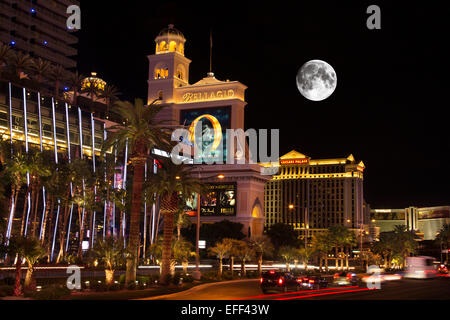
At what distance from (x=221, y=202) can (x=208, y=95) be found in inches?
1120

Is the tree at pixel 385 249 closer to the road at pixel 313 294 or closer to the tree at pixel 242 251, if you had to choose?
the tree at pixel 242 251

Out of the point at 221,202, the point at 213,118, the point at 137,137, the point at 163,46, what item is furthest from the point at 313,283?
the point at 163,46

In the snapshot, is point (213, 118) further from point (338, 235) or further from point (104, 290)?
point (104, 290)

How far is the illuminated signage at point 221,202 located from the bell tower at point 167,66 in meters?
28.4

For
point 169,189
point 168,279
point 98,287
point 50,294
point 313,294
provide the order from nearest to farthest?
point 50,294
point 98,287
point 313,294
point 168,279
point 169,189

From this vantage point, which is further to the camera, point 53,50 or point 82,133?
point 53,50

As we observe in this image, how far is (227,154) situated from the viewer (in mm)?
135750

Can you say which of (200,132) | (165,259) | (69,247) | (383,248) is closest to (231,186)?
(200,132)

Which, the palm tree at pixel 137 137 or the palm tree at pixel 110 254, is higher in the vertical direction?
the palm tree at pixel 137 137

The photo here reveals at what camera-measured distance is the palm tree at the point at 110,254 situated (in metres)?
35.9

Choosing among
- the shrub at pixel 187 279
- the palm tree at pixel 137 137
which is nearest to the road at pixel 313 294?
the shrub at pixel 187 279

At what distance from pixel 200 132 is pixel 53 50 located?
147 feet

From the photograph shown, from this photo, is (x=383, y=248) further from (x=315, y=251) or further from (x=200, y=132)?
(x=200, y=132)

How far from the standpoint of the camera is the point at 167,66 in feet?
471
